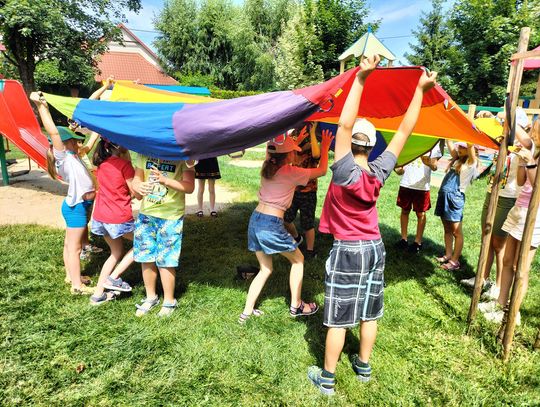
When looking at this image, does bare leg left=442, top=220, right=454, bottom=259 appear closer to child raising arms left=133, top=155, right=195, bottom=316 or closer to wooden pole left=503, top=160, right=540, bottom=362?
wooden pole left=503, top=160, right=540, bottom=362

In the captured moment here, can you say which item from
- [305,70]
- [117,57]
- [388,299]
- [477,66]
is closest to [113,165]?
[388,299]

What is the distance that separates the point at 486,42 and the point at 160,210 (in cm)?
2285

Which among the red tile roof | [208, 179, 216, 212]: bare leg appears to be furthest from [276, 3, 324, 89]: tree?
the red tile roof

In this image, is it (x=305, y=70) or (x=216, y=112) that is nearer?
(x=216, y=112)

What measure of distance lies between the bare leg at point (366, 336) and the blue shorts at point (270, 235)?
94 centimetres

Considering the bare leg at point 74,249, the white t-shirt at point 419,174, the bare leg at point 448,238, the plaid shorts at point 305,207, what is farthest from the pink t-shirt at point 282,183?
the bare leg at point 448,238

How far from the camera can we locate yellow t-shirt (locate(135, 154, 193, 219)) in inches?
122

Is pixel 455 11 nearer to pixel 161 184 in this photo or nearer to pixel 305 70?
pixel 305 70

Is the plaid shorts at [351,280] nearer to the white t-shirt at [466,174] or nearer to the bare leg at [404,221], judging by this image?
the white t-shirt at [466,174]

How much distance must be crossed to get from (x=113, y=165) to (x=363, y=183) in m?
2.43

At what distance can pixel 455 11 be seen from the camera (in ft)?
69.1

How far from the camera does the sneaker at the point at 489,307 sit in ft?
11.3

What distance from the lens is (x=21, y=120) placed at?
19.4 feet

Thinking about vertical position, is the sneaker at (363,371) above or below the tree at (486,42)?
below
